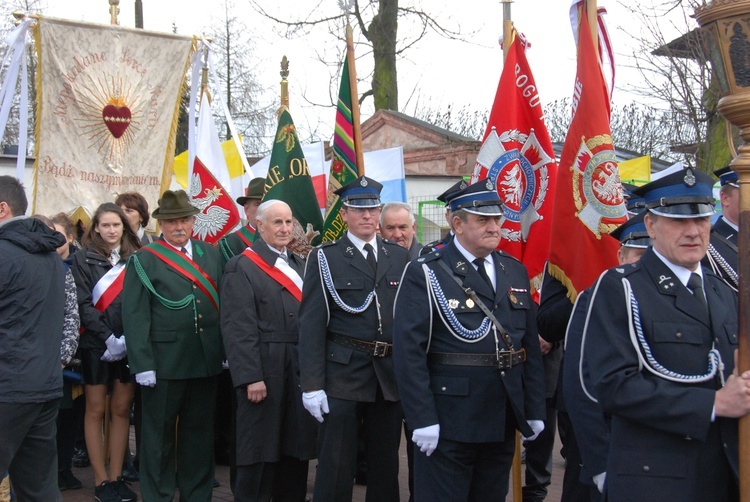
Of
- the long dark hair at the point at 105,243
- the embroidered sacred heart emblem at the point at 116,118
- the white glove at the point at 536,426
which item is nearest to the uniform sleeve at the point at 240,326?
the long dark hair at the point at 105,243

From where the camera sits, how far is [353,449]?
497 cm

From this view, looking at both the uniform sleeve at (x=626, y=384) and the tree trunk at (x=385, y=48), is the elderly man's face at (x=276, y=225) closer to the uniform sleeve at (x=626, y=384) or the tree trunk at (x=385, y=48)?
the uniform sleeve at (x=626, y=384)

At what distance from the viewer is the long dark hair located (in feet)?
21.6

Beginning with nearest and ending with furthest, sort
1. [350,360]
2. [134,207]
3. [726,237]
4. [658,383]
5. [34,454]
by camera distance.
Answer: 1. [658,383]
2. [726,237]
3. [34,454]
4. [350,360]
5. [134,207]

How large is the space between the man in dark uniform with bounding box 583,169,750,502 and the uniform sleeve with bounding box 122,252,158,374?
10.8ft

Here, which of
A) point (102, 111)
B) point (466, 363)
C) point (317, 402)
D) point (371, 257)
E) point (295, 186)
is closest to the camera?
point (466, 363)

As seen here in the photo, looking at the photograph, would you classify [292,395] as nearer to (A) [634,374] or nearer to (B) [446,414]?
(B) [446,414]

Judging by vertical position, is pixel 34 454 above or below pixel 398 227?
below

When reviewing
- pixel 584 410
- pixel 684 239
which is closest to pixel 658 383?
pixel 684 239

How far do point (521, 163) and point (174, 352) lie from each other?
8.31ft

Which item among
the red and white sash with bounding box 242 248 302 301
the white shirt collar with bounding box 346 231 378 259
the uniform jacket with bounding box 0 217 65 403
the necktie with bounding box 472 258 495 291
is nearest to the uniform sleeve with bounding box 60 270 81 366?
the uniform jacket with bounding box 0 217 65 403

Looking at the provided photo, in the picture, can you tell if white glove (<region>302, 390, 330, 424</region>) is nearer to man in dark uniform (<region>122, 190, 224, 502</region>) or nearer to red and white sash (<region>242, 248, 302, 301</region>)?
red and white sash (<region>242, 248, 302, 301</region>)

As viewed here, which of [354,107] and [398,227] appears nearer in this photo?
[354,107]

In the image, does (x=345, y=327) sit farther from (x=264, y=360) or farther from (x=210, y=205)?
(x=210, y=205)
